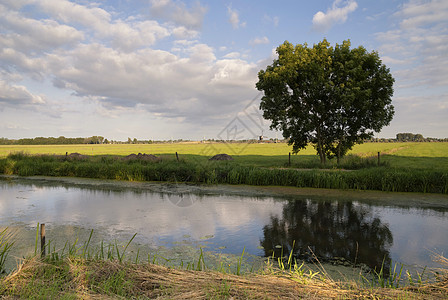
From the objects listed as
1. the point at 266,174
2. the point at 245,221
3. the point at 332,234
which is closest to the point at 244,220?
the point at 245,221

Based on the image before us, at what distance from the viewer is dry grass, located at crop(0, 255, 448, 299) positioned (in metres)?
3.44

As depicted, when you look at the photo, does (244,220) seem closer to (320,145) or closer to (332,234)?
(332,234)

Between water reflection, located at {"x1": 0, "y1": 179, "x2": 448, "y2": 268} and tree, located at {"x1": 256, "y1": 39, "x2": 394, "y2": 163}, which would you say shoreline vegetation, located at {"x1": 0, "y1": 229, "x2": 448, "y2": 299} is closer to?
water reflection, located at {"x1": 0, "y1": 179, "x2": 448, "y2": 268}

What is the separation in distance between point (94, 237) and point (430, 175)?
13777 mm

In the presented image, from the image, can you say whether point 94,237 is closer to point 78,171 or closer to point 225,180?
point 225,180

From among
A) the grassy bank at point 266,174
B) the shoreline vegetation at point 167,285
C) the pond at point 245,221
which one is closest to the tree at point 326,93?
the grassy bank at point 266,174

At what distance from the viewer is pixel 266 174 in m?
15.5

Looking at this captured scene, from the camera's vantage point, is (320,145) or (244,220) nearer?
(244,220)

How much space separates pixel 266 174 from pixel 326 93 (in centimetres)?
903

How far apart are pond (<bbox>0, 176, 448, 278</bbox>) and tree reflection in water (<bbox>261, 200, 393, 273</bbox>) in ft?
0.07

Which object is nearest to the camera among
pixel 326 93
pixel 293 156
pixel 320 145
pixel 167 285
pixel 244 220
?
pixel 167 285

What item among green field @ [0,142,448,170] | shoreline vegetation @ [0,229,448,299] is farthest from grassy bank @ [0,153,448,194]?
shoreline vegetation @ [0,229,448,299]

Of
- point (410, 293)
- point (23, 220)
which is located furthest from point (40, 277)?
point (23, 220)

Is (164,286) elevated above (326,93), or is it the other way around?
(326,93)
